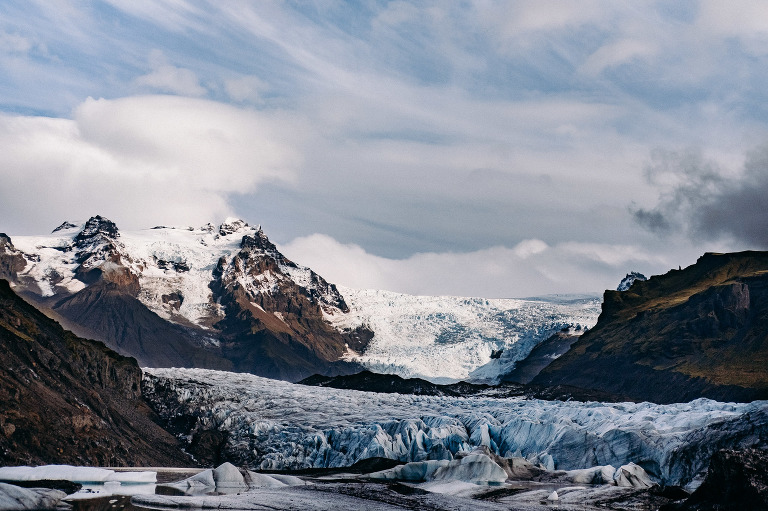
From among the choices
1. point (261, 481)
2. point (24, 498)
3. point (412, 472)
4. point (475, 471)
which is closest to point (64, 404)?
point (261, 481)

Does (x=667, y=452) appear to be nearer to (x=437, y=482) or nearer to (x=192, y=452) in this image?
(x=437, y=482)

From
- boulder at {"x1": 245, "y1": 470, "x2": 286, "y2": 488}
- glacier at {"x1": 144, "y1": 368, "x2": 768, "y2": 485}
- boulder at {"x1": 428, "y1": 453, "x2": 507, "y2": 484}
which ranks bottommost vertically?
boulder at {"x1": 245, "y1": 470, "x2": 286, "y2": 488}

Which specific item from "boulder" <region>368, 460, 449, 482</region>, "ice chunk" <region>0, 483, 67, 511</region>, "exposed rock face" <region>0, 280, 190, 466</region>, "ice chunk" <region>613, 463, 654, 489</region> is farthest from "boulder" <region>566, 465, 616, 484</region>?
"exposed rock face" <region>0, 280, 190, 466</region>

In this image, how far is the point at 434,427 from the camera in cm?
12262

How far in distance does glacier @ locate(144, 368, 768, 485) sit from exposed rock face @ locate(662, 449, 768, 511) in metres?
26.5

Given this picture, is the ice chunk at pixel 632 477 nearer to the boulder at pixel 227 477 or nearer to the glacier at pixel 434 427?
the glacier at pixel 434 427

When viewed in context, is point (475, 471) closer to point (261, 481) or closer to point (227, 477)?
point (261, 481)

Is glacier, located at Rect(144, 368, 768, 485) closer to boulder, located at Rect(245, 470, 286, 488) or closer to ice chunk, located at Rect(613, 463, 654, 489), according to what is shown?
ice chunk, located at Rect(613, 463, 654, 489)

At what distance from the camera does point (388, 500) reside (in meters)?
76.8

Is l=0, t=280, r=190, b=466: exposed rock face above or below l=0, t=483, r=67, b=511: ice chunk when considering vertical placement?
above

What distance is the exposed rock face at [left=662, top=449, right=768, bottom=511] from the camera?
57.2 meters

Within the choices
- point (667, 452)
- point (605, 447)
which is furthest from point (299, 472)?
point (667, 452)

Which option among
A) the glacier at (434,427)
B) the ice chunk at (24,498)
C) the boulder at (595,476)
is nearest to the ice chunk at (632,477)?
the boulder at (595,476)

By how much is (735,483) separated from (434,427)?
6621cm
